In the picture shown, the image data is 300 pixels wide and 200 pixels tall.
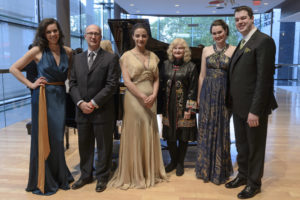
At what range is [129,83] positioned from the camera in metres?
2.69

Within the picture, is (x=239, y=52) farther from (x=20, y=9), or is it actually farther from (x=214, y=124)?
(x=20, y=9)

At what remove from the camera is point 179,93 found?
116 inches

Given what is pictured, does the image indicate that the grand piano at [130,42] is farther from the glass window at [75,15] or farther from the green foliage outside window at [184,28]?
the green foliage outside window at [184,28]

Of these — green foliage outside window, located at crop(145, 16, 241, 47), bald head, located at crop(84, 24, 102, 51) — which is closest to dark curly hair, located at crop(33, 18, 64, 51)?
bald head, located at crop(84, 24, 102, 51)

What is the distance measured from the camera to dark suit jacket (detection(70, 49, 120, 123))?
2.58 m

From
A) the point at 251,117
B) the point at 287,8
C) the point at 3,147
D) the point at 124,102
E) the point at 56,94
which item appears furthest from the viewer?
the point at 287,8

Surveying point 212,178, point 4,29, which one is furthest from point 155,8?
point 212,178

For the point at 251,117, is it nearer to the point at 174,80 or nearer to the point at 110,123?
the point at 174,80

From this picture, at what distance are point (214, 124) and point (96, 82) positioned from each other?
4.22 feet

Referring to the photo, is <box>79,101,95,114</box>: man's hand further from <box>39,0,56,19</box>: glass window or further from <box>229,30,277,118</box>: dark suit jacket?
<box>39,0,56,19</box>: glass window

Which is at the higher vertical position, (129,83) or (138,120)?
(129,83)

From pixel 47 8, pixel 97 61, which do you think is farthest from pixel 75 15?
pixel 97 61

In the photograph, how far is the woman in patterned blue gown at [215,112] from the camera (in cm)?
273

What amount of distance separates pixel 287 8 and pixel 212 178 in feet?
37.3
